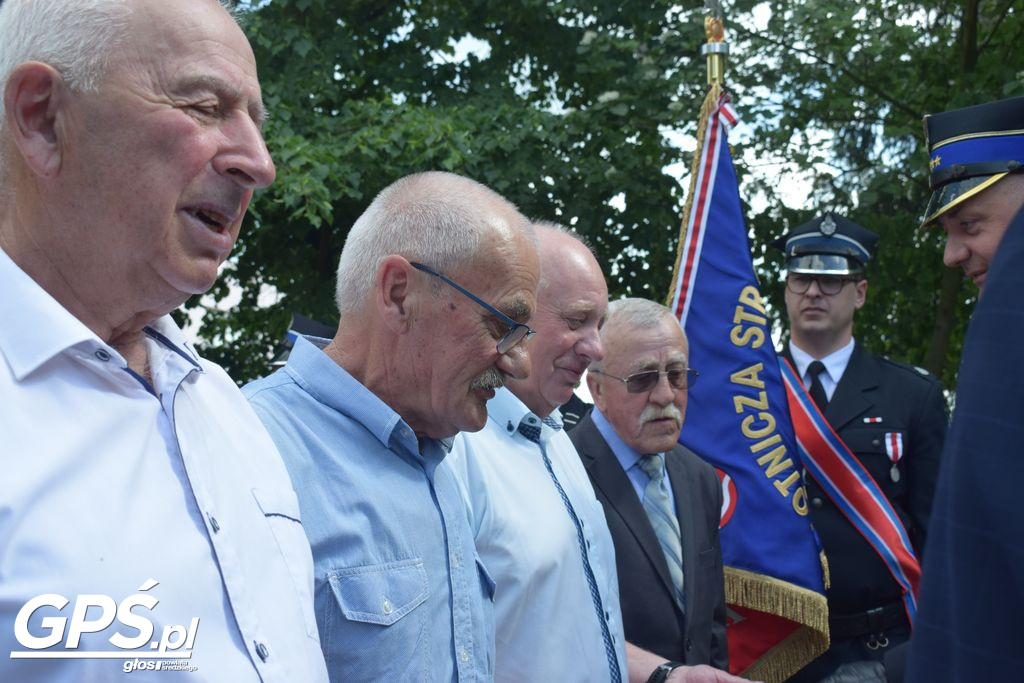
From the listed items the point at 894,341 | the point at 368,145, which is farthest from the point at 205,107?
the point at 894,341

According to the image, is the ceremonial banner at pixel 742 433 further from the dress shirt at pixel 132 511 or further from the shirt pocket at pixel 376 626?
the dress shirt at pixel 132 511

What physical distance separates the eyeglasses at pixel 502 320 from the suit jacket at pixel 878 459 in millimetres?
2733

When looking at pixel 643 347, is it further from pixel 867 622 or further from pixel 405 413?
pixel 405 413

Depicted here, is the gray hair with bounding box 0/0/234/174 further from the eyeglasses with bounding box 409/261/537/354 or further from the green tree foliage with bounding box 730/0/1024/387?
the green tree foliage with bounding box 730/0/1024/387

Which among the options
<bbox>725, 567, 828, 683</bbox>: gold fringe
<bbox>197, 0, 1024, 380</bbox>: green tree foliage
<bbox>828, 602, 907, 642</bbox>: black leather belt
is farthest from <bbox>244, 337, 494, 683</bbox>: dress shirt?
<bbox>197, 0, 1024, 380</bbox>: green tree foliage

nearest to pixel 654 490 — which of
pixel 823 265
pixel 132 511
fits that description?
pixel 823 265

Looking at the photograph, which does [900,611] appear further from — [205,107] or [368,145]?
[368,145]

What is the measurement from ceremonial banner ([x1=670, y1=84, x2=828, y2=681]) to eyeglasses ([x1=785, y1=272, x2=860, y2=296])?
223 mm

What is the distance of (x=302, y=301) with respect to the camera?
1000cm

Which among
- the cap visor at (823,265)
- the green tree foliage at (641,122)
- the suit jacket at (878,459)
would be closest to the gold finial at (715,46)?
the cap visor at (823,265)

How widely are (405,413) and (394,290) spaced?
0.89 feet

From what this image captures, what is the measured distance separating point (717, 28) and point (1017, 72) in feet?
12.8

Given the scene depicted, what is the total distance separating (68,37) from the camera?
159 centimetres

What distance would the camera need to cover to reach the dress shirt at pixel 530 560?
8.70ft
